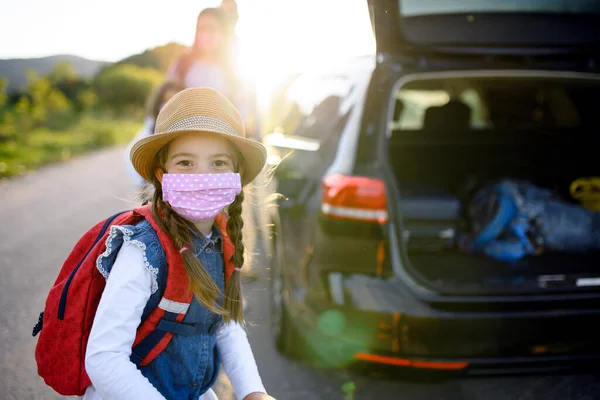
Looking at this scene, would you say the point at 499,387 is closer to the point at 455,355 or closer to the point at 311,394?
the point at 455,355

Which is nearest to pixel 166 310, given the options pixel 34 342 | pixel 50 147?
pixel 34 342

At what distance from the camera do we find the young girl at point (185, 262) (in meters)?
1.37

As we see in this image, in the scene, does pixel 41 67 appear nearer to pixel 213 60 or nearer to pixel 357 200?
pixel 213 60

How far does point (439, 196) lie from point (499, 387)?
147 cm

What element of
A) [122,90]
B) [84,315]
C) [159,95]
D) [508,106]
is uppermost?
[159,95]

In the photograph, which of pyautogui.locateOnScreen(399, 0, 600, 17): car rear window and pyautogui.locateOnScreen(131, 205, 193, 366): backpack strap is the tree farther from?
pyautogui.locateOnScreen(131, 205, 193, 366): backpack strap

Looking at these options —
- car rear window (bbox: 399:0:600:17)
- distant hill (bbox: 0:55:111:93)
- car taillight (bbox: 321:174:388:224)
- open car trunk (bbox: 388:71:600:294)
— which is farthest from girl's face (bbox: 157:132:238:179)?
distant hill (bbox: 0:55:111:93)

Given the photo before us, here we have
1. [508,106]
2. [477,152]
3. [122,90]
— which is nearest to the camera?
[477,152]

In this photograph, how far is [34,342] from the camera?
3.61m

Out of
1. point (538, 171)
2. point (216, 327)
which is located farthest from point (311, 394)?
point (538, 171)

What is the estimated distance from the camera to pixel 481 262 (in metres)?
3.41

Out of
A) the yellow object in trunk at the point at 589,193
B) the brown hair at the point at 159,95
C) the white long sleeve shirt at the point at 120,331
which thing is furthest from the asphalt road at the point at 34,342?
the yellow object in trunk at the point at 589,193

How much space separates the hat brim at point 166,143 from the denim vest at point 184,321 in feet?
0.73

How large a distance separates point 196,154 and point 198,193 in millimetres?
116
